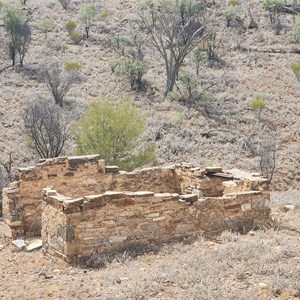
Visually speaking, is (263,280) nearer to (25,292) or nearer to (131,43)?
(25,292)

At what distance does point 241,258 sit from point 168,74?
1026 inches

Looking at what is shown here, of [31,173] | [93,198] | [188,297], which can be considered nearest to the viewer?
[188,297]

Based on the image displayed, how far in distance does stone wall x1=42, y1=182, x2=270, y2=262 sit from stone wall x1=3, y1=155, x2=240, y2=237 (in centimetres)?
224

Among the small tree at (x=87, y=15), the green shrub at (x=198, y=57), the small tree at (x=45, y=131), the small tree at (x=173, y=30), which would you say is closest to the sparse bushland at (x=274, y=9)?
the small tree at (x=173, y=30)

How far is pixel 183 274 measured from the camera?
21.9 feet

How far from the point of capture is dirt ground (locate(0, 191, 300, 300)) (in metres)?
6.26

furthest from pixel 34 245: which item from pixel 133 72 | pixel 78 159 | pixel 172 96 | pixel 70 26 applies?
pixel 70 26

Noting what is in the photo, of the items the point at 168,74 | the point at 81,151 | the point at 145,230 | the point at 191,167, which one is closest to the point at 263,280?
the point at 145,230

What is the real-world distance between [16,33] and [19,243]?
27.5 metres

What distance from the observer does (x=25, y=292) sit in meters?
6.78

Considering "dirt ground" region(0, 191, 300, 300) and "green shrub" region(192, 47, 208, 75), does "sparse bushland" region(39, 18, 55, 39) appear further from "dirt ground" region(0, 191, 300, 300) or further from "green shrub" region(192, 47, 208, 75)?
"dirt ground" region(0, 191, 300, 300)

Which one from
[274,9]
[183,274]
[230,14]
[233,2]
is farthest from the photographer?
[233,2]

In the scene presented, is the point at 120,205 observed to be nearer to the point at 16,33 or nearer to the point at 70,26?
the point at 16,33

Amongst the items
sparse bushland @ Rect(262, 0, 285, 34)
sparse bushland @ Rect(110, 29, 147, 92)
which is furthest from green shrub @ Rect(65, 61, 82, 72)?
sparse bushland @ Rect(262, 0, 285, 34)
